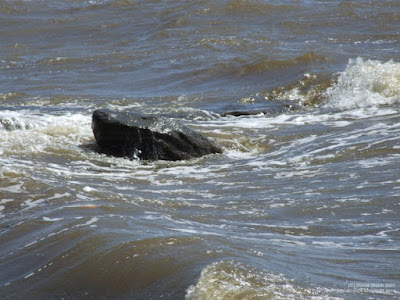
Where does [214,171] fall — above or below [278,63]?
above

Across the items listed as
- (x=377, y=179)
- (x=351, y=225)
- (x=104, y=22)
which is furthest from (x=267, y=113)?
(x=104, y=22)

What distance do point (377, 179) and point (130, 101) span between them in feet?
19.8

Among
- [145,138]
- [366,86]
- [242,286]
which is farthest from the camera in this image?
[366,86]

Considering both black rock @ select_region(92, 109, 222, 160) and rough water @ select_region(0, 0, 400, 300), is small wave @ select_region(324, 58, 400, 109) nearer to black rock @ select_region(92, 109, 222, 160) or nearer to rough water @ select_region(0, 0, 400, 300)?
rough water @ select_region(0, 0, 400, 300)

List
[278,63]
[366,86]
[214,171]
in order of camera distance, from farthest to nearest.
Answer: [278,63] < [366,86] < [214,171]

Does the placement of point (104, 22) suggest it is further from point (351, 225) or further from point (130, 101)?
point (351, 225)

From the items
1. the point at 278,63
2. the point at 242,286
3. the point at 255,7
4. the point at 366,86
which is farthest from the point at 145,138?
the point at 255,7

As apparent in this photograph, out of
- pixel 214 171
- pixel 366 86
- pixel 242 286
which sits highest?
pixel 242 286

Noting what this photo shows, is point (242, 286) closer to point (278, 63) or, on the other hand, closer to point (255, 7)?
point (278, 63)

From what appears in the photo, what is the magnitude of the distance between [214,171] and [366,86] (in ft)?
17.2

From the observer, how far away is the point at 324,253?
460 cm

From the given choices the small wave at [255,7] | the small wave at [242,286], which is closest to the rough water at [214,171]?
the small wave at [242,286]

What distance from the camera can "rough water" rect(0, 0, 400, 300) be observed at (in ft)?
13.5

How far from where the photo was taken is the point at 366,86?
1191 cm
